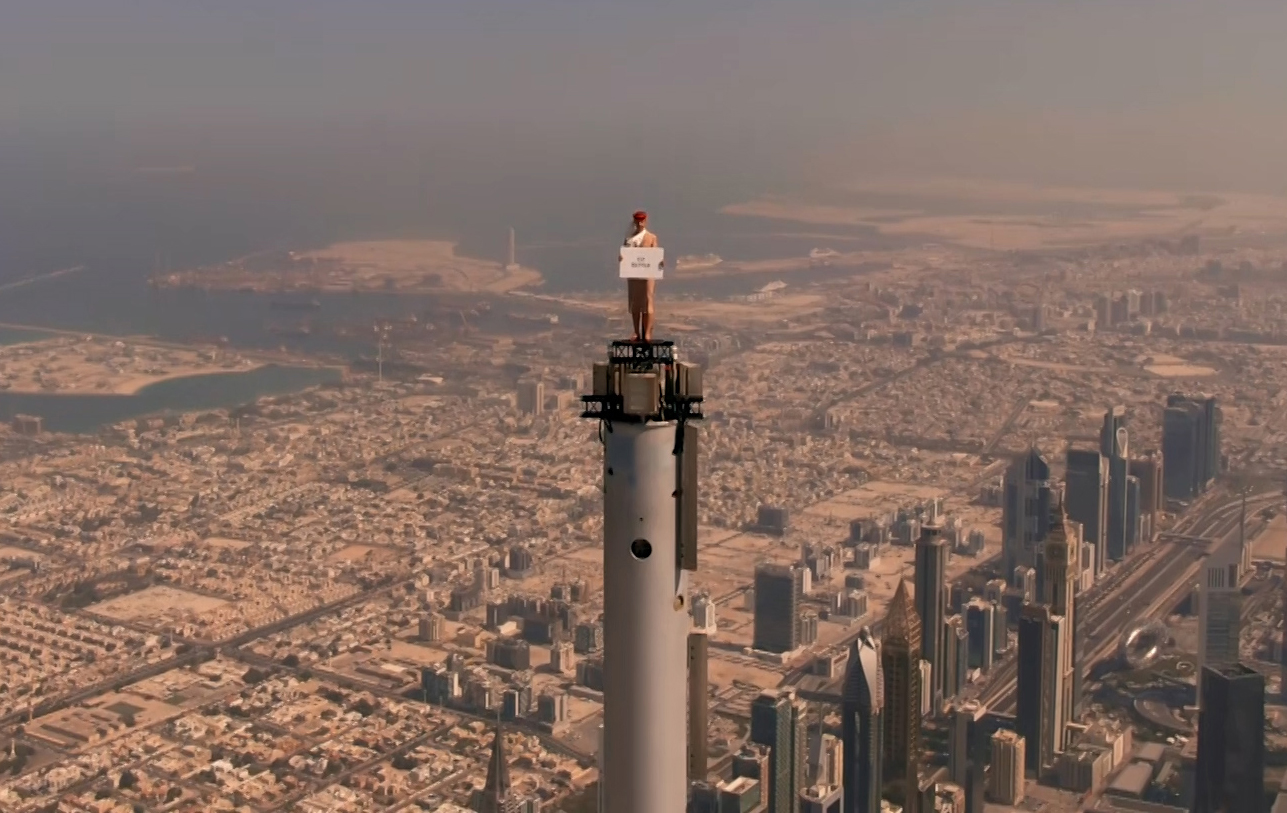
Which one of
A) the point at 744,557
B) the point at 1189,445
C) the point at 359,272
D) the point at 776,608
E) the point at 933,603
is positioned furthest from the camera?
the point at 359,272

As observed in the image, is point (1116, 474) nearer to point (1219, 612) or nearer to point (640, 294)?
point (1219, 612)

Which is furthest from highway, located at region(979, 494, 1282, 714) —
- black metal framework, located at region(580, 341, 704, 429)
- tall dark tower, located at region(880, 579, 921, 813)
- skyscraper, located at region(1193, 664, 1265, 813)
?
black metal framework, located at region(580, 341, 704, 429)

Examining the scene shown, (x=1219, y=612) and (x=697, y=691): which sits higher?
(x=697, y=691)

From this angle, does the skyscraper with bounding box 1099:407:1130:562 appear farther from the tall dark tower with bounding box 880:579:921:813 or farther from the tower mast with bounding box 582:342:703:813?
the tower mast with bounding box 582:342:703:813

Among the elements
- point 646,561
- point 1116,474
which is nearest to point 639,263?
point 646,561

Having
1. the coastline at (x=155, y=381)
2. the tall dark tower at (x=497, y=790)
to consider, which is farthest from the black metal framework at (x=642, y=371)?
the coastline at (x=155, y=381)

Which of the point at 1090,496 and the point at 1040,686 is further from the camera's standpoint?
the point at 1090,496

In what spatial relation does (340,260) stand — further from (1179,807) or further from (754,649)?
(1179,807)
